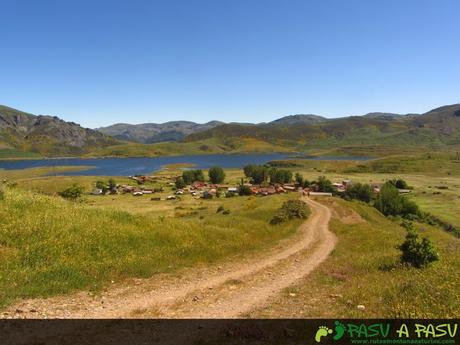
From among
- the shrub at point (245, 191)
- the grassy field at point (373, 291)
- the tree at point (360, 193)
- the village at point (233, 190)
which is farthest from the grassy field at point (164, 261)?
the shrub at point (245, 191)

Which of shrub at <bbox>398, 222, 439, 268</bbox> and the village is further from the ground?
shrub at <bbox>398, 222, 439, 268</bbox>

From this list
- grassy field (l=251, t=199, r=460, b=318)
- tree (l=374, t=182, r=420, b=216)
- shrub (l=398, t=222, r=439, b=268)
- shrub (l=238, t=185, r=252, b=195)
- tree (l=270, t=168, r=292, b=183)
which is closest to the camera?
grassy field (l=251, t=199, r=460, b=318)

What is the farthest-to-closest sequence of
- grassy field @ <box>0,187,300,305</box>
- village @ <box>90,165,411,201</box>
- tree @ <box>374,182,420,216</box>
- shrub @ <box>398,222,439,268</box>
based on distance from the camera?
village @ <box>90,165,411,201</box> → tree @ <box>374,182,420,216</box> → shrub @ <box>398,222,439,268</box> → grassy field @ <box>0,187,300,305</box>

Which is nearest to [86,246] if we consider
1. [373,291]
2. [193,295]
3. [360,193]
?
[193,295]

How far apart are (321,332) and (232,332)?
122 inches

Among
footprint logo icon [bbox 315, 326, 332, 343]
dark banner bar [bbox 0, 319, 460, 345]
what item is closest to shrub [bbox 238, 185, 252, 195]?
dark banner bar [bbox 0, 319, 460, 345]

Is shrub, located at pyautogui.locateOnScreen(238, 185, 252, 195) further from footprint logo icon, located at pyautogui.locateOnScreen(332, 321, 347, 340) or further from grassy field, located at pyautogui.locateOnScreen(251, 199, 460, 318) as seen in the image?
footprint logo icon, located at pyautogui.locateOnScreen(332, 321, 347, 340)

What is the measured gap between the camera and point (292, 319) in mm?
14367

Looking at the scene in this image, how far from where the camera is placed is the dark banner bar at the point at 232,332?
11.5 meters

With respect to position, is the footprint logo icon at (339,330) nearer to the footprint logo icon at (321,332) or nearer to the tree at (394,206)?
the footprint logo icon at (321,332)

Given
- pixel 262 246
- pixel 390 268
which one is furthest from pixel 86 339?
pixel 262 246

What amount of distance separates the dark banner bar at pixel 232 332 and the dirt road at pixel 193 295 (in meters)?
1.06

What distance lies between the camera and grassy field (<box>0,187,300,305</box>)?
59.5 feet

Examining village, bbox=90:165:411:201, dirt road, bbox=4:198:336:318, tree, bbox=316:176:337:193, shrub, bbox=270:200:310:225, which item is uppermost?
dirt road, bbox=4:198:336:318
